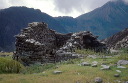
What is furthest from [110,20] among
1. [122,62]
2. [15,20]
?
[122,62]

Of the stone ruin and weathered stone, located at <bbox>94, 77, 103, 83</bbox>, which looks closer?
weathered stone, located at <bbox>94, 77, 103, 83</bbox>

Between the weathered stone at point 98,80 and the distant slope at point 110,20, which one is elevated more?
the distant slope at point 110,20

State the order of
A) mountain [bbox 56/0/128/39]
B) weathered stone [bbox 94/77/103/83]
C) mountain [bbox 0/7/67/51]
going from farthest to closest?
mountain [bbox 56/0/128/39]
mountain [bbox 0/7/67/51]
weathered stone [bbox 94/77/103/83]

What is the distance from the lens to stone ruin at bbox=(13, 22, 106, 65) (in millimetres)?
31125

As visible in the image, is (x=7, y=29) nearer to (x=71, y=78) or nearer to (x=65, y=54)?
(x=65, y=54)

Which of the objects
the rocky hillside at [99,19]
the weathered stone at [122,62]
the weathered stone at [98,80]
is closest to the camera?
the weathered stone at [98,80]

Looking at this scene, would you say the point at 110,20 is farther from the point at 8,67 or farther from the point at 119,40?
the point at 8,67

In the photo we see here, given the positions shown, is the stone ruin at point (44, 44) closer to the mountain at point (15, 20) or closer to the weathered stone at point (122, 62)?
the weathered stone at point (122, 62)

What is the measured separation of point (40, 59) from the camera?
30891 mm

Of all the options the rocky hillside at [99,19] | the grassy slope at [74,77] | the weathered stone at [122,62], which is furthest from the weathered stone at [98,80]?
the rocky hillside at [99,19]

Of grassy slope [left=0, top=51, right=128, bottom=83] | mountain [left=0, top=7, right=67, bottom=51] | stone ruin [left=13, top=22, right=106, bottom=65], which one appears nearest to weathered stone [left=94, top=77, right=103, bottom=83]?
grassy slope [left=0, top=51, right=128, bottom=83]

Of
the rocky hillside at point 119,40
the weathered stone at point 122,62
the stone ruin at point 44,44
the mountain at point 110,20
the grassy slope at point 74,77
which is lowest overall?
the grassy slope at point 74,77

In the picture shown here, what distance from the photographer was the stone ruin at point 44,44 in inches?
1225

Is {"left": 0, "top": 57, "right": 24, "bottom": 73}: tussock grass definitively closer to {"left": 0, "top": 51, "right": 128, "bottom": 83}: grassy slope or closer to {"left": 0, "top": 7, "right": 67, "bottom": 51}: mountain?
{"left": 0, "top": 51, "right": 128, "bottom": 83}: grassy slope
